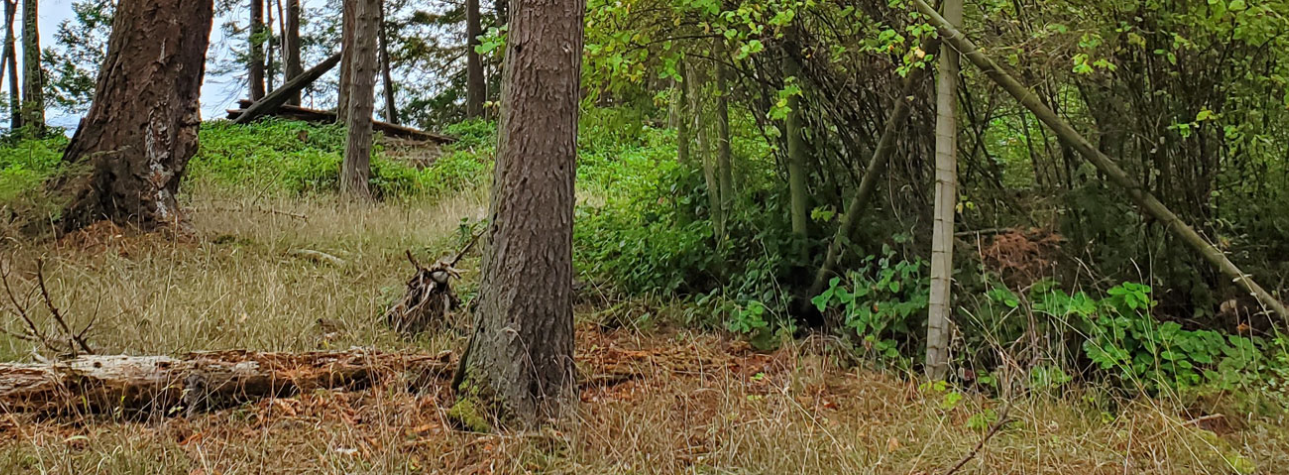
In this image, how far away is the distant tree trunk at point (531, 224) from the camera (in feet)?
11.9

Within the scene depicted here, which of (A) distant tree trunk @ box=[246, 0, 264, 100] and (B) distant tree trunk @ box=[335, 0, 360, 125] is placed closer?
(B) distant tree trunk @ box=[335, 0, 360, 125]

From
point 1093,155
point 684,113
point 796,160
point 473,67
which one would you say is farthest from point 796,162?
point 473,67

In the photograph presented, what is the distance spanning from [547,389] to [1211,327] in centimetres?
355

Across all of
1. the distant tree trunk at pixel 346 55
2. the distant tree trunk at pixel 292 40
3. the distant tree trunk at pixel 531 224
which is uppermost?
the distant tree trunk at pixel 292 40

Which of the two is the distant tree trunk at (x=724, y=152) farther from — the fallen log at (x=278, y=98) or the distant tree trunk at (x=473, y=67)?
the distant tree trunk at (x=473, y=67)

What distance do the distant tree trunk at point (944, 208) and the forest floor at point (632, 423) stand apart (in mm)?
246

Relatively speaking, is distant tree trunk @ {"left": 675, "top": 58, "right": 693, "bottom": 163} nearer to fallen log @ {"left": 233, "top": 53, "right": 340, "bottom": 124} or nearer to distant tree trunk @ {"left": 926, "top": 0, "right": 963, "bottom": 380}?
distant tree trunk @ {"left": 926, "top": 0, "right": 963, "bottom": 380}

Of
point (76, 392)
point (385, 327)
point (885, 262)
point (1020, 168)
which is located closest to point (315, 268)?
point (385, 327)

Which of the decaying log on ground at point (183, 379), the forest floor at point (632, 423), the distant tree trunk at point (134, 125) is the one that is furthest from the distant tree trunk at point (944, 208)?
the distant tree trunk at point (134, 125)

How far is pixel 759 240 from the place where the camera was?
578 cm

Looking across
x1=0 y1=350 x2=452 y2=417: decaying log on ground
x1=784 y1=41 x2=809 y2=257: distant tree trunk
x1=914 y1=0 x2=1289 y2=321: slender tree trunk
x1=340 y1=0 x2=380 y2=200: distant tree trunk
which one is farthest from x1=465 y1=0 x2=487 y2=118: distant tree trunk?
x1=914 y1=0 x2=1289 y2=321: slender tree trunk

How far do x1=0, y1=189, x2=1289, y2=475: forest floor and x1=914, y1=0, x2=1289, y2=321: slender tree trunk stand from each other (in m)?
0.75

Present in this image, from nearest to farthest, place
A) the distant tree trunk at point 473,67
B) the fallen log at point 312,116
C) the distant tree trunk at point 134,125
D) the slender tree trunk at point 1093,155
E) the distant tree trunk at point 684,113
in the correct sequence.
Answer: the slender tree trunk at point 1093,155
the distant tree trunk at point 684,113
the distant tree trunk at point 134,125
the fallen log at point 312,116
the distant tree trunk at point 473,67

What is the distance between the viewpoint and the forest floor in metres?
3.10
